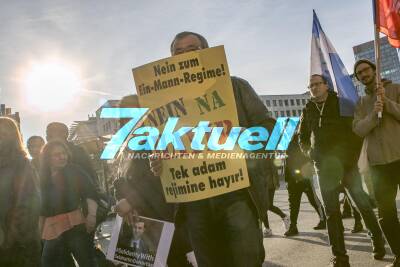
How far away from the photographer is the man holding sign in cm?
239

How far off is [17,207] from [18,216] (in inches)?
2.9

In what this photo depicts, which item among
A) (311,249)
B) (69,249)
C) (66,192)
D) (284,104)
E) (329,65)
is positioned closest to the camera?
(69,249)

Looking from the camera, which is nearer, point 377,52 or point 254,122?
point 254,122

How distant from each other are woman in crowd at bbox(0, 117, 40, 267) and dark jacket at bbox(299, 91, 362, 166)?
2.98m

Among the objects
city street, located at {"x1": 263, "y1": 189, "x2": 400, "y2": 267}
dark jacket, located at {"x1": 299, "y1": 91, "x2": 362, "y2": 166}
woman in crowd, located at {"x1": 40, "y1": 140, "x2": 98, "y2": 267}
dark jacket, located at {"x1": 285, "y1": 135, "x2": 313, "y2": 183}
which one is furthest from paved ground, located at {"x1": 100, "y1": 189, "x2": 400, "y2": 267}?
woman in crowd, located at {"x1": 40, "y1": 140, "x2": 98, "y2": 267}

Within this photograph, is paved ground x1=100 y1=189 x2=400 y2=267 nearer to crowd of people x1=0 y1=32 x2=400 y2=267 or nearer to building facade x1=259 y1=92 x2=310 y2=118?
crowd of people x1=0 y1=32 x2=400 y2=267

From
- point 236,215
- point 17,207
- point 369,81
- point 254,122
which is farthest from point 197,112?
point 369,81

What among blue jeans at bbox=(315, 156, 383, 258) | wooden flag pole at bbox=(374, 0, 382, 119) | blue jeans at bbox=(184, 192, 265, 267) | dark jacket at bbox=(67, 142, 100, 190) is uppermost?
wooden flag pole at bbox=(374, 0, 382, 119)

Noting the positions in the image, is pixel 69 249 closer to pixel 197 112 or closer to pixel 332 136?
pixel 197 112

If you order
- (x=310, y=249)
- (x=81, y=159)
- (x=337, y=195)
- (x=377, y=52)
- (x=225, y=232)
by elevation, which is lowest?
(x=310, y=249)

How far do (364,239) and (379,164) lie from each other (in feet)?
6.86

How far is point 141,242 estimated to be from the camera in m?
3.02

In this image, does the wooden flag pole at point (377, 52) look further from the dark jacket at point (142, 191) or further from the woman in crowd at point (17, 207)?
the woman in crowd at point (17, 207)

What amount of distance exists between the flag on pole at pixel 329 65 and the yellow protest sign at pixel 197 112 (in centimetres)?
417
